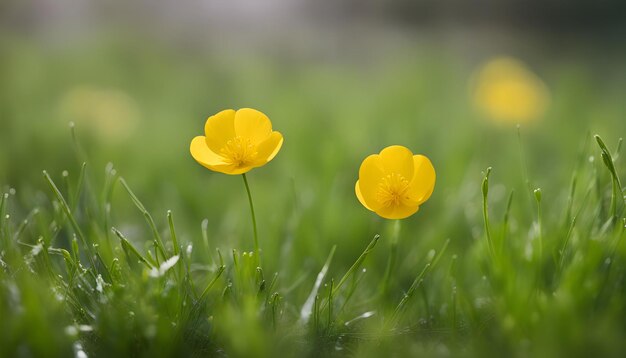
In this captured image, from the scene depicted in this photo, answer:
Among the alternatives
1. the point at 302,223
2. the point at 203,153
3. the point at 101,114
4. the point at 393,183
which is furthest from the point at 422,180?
the point at 101,114

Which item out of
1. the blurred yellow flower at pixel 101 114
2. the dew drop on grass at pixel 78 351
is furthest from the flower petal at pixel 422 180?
the blurred yellow flower at pixel 101 114

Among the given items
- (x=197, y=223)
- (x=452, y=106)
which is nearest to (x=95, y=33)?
(x=452, y=106)

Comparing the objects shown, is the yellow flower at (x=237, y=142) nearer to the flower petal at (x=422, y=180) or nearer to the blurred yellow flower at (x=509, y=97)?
the flower petal at (x=422, y=180)

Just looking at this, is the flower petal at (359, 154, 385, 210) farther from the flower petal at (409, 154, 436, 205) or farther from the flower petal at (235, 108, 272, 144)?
the flower petal at (235, 108, 272, 144)

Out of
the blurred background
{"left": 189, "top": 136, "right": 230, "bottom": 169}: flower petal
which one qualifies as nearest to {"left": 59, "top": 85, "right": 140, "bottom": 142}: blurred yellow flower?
the blurred background

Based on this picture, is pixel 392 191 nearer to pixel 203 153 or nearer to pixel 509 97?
pixel 203 153
